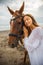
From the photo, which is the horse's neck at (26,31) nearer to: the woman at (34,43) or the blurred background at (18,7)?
the woman at (34,43)

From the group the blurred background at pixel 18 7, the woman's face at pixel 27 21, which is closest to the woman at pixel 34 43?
the woman's face at pixel 27 21

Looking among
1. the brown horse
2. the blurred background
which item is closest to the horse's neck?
the brown horse

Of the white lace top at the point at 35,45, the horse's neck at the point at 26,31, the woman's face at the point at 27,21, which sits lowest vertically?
the white lace top at the point at 35,45

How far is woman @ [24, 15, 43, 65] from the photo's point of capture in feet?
8.90

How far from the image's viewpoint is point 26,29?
2789 millimetres

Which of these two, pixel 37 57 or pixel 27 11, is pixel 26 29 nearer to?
pixel 27 11

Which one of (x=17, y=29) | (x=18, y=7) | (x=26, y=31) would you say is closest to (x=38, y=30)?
(x=26, y=31)

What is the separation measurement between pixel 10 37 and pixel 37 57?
51 cm

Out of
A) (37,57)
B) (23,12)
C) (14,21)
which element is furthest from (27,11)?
(37,57)

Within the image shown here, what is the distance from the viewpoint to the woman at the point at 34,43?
2.71 meters

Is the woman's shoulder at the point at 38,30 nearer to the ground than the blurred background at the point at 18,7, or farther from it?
nearer to the ground

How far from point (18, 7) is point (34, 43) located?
0.61 metres

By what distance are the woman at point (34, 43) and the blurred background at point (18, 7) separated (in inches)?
5.0

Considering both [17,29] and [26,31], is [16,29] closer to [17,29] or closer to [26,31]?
[17,29]
